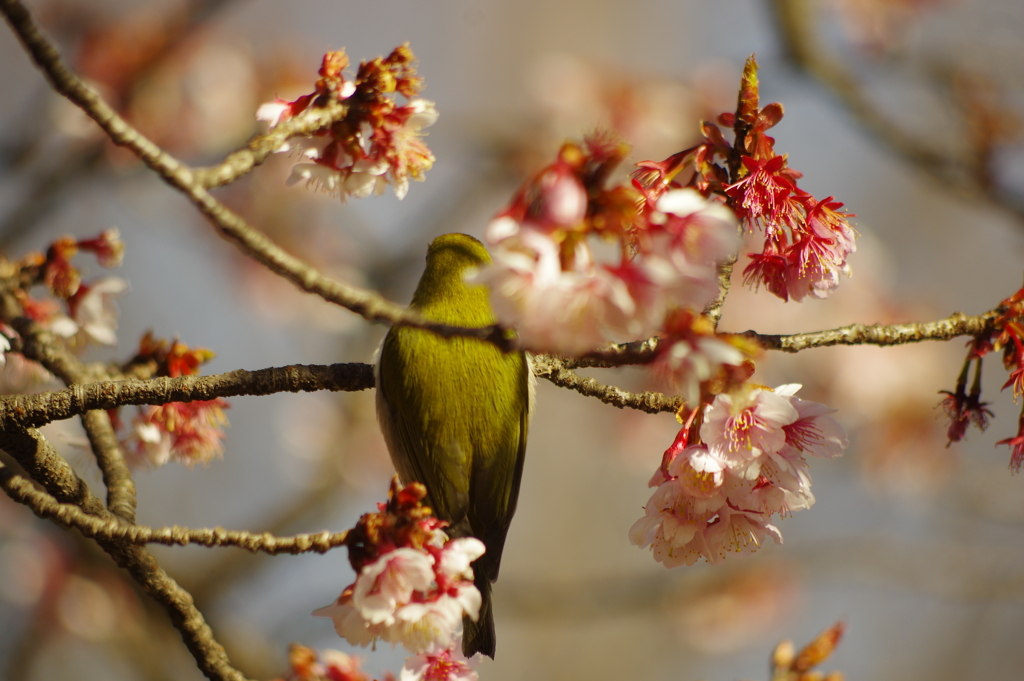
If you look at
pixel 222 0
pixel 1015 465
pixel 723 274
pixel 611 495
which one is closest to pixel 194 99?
pixel 222 0

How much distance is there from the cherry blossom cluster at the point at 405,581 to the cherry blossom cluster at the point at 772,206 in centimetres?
76

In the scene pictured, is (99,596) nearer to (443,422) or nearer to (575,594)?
(575,594)

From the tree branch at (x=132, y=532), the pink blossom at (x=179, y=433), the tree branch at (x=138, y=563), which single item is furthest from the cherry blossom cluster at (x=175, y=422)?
the tree branch at (x=132, y=532)

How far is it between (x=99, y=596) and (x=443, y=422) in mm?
3275

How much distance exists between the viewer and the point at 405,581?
1.24 meters

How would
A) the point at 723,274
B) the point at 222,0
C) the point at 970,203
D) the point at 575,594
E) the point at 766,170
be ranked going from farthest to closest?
the point at 575,594
the point at 970,203
the point at 222,0
the point at 723,274
the point at 766,170

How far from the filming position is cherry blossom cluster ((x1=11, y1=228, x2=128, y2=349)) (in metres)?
1.81

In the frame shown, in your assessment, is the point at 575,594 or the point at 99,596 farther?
the point at 575,594

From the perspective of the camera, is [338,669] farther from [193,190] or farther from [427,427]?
[193,190]

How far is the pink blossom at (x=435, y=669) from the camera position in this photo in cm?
148

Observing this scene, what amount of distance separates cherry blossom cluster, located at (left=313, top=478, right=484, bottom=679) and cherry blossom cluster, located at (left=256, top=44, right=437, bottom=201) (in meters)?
0.70

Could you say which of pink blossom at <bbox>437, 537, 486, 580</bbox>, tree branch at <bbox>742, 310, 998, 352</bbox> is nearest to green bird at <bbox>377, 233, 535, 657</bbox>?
tree branch at <bbox>742, 310, 998, 352</bbox>

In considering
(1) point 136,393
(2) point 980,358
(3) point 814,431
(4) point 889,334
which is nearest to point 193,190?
(1) point 136,393

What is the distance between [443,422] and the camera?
2.13 meters
